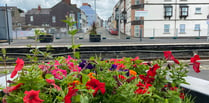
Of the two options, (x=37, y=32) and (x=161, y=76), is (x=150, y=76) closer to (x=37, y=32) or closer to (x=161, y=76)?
(x=161, y=76)

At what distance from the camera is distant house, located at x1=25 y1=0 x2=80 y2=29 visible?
56.2 meters

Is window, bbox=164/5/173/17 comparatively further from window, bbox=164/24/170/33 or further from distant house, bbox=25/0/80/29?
distant house, bbox=25/0/80/29

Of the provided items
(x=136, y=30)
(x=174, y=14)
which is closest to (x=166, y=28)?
(x=174, y=14)

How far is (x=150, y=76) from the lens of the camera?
4.52 ft

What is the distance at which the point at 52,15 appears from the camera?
56.7 metres

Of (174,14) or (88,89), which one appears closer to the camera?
(88,89)

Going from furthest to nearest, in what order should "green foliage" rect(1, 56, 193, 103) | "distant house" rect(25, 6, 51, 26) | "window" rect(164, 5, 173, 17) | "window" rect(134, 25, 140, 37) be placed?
"distant house" rect(25, 6, 51, 26), "window" rect(134, 25, 140, 37), "window" rect(164, 5, 173, 17), "green foliage" rect(1, 56, 193, 103)

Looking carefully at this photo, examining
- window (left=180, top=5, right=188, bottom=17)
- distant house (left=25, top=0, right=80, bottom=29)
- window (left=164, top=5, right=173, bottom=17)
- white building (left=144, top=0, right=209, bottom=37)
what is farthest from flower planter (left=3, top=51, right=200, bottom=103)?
distant house (left=25, top=0, right=80, bottom=29)

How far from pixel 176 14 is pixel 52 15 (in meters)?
37.4

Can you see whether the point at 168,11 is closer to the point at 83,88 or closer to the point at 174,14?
the point at 174,14

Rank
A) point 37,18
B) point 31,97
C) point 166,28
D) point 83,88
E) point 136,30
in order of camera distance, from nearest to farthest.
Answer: point 31,97 < point 83,88 < point 166,28 < point 136,30 < point 37,18

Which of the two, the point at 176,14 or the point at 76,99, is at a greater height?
the point at 176,14

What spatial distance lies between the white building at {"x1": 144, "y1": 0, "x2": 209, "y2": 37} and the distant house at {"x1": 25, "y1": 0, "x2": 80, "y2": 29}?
2904 cm

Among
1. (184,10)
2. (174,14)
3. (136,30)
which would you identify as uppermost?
(184,10)
